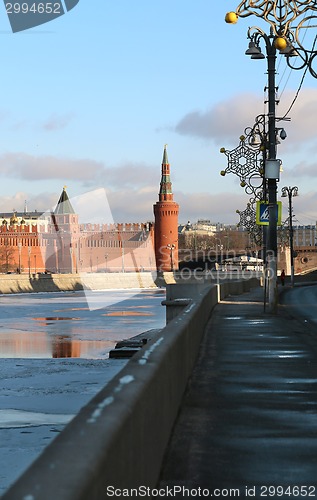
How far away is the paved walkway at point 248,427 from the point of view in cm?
671

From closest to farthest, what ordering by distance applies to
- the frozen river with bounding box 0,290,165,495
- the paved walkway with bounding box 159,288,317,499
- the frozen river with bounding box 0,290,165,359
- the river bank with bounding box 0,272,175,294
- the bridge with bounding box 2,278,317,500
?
the bridge with bounding box 2,278,317,500
the paved walkway with bounding box 159,288,317,499
the frozen river with bounding box 0,290,165,495
the frozen river with bounding box 0,290,165,359
the river bank with bounding box 0,272,175,294

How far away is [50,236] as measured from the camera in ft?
649

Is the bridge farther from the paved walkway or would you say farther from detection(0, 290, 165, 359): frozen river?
detection(0, 290, 165, 359): frozen river

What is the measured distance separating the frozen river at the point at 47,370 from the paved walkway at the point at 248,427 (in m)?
3.03

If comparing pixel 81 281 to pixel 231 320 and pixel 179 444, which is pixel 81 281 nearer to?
pixel 231 320

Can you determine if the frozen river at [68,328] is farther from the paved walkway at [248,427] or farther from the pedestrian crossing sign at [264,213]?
the paved walkway at [248,427]

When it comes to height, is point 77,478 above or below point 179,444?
above

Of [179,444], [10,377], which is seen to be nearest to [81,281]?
[10,377]

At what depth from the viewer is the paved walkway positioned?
6.71 metres

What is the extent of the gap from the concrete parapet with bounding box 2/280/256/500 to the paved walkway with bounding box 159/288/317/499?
0.30 m

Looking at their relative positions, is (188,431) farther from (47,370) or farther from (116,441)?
(47,370)

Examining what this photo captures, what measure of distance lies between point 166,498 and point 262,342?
12.0 meters

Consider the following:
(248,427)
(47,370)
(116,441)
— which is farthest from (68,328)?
(116,441)

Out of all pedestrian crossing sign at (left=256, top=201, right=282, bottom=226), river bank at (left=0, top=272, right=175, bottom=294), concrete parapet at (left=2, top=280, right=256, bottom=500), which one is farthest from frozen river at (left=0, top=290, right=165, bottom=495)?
river bank at (left=0, top=272, right=175, bottom=294)
